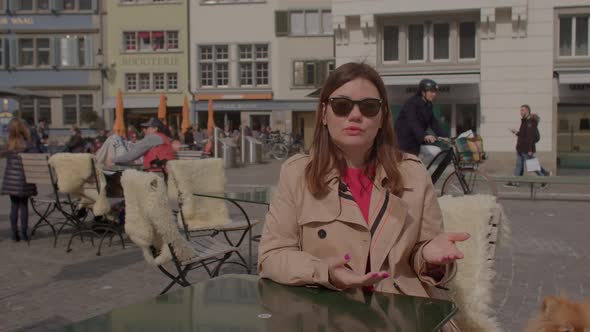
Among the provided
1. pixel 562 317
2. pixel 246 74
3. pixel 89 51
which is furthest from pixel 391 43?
pixel 89 51

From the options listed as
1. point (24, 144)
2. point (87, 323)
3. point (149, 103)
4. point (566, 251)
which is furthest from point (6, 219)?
point (149, 103)

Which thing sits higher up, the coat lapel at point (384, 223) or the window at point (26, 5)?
the window at point (26, 5)

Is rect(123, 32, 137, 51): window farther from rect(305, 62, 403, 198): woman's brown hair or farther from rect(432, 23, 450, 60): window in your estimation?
rect(305, 62, 403, 198): woman's brown hair

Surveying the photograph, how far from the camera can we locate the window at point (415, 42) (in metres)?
22.2

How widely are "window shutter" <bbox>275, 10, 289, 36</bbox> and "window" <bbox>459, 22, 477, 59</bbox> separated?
21.2 metres

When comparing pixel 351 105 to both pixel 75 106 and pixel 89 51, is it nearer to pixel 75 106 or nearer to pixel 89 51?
pixel 89 51

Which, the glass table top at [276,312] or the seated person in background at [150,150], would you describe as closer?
the glass table top at [276,312]

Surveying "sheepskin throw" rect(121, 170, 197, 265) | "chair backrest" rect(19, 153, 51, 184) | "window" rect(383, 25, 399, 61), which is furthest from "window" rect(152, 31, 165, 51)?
"sheepskin throw" rect(121, 170, 197, 265)

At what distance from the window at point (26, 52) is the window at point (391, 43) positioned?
30.6 m

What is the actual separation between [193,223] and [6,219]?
229 inches

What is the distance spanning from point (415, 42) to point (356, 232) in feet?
67.5

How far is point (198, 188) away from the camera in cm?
658

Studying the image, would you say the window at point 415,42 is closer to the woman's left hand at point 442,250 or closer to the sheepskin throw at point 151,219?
the sheepskin throw at point 151,219

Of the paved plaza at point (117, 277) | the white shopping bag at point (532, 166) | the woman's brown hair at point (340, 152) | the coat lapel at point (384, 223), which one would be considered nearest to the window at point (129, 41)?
the white shopping bag at point (532, 166)
